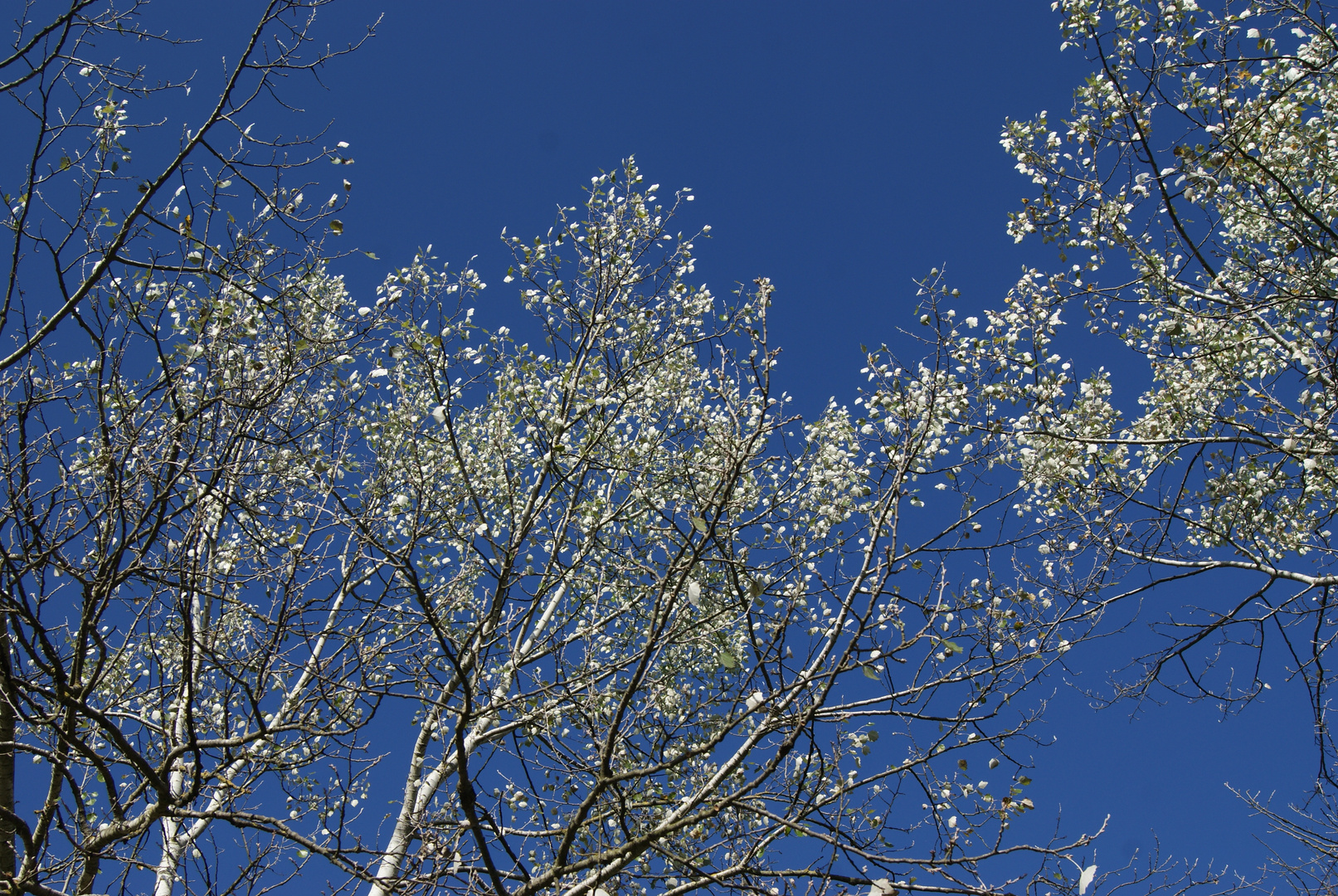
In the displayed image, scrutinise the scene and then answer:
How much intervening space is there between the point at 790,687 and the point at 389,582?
3.26 metres

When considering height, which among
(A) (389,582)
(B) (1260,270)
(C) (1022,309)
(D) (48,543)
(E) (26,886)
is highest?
(C) (1022,309)

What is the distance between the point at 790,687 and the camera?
12.4 ft

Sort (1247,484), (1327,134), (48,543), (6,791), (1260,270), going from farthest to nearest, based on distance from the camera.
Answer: (1327,134) < (1247,484) < (1260,270) < (48,543) < (6,791)

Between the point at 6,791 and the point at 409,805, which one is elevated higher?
the point at 409,805

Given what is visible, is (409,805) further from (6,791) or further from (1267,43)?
(1267,43)

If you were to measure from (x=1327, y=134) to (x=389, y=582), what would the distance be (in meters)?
9.09

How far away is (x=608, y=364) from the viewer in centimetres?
663

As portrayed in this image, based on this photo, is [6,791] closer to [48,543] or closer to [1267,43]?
[48,543]

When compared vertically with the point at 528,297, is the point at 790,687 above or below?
below

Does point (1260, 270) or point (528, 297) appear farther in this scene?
point (528, 297)

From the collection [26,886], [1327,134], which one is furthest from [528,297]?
[1327,134]

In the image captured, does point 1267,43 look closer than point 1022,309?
Yes

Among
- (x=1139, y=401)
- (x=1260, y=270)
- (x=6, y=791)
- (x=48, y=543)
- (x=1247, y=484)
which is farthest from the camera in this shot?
(x=1139, y=401)

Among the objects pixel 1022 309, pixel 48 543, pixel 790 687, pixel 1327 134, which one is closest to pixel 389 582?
pixel 48 543
